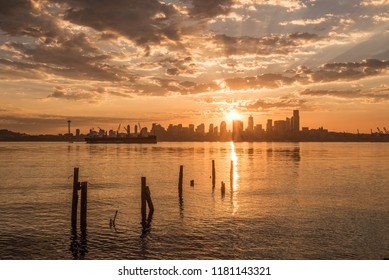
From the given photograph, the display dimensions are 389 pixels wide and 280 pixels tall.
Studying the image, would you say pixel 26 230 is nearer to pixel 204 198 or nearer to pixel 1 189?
pixel 204 198

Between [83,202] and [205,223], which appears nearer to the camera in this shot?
[83,202]

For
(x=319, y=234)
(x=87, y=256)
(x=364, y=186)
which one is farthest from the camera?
(x=364, y=186)

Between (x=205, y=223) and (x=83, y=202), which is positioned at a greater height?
(x=83, y=202)

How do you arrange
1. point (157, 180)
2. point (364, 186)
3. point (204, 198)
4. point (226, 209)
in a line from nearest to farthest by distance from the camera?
point (226, 209)
point (204, 198)
point (364, 186)
point (157, 180)

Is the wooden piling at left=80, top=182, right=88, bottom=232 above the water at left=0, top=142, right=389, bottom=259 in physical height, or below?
above

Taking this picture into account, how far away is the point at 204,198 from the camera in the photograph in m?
42.6

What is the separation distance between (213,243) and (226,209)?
12028 mm

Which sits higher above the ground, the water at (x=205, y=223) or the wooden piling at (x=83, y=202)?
the wooden piling at (x=83, y=202)

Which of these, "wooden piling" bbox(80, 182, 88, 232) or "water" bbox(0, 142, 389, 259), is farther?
"wooden piling" bbox(80, 182, 88, 232)

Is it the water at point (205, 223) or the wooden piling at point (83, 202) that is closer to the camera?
the water at point (205, 223)
